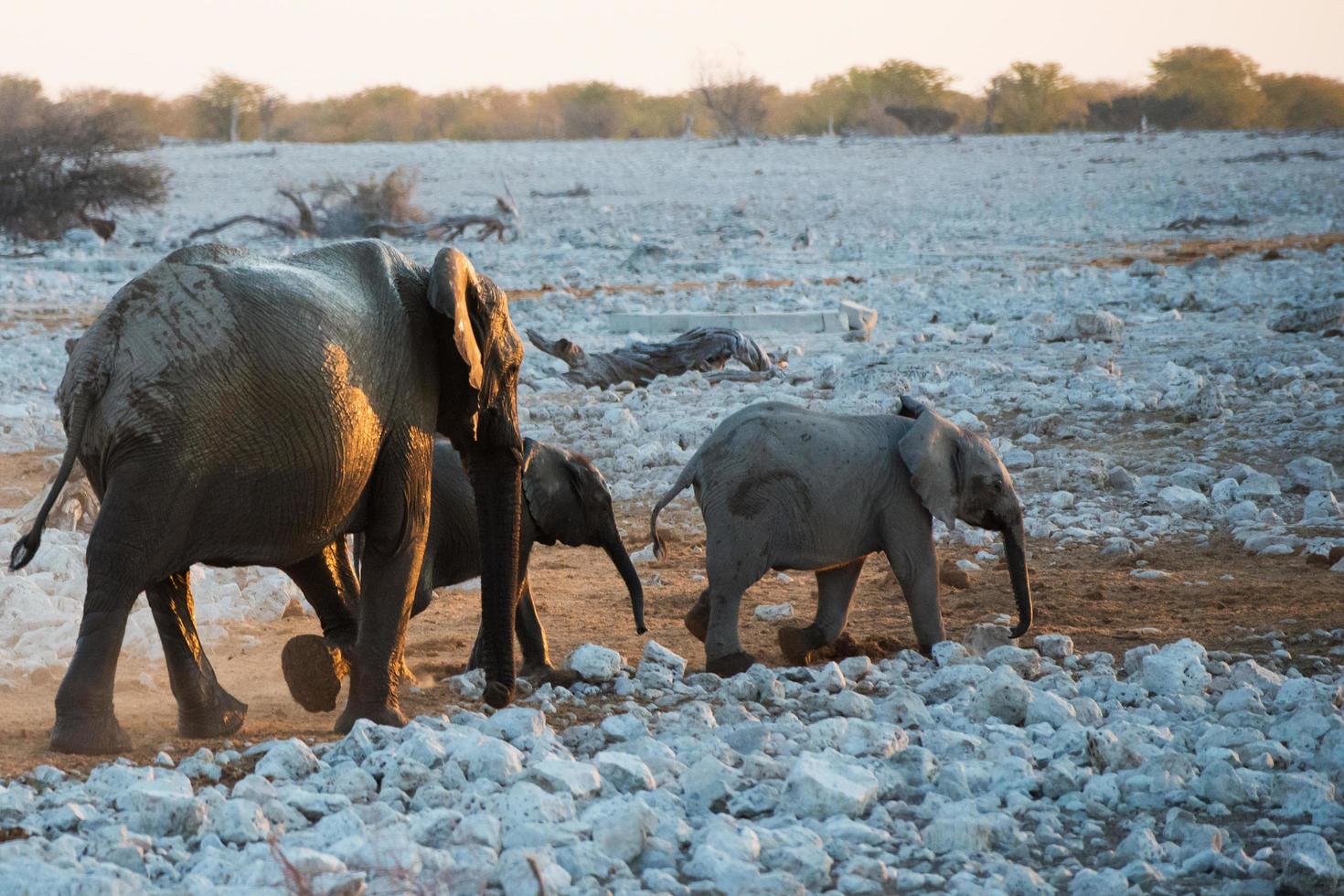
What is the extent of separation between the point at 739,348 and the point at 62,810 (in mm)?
8502

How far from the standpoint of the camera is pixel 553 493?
593cm

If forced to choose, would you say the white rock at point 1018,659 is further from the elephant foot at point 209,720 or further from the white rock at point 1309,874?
the elephant foot at point 209,720

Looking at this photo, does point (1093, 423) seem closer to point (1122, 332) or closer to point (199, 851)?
point (1122, 332)

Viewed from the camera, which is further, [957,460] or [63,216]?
[63,216]

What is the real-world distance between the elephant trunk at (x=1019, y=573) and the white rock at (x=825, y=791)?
1903 millimetres

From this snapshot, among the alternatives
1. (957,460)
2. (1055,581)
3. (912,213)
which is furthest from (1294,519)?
(912,213)

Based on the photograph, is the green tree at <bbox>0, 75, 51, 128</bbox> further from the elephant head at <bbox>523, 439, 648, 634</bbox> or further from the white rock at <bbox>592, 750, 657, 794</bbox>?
the white rock at <bbox>592, 750, 657, 794</bbox>

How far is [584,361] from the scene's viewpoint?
1160 cm

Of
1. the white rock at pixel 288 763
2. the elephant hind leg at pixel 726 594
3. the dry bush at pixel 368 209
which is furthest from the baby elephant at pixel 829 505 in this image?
the dry bush at pixel 368 209

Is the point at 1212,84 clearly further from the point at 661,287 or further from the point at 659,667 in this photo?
the point at 659,667

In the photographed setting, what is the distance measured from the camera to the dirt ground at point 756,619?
5164mm

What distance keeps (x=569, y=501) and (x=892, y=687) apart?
1450 mm

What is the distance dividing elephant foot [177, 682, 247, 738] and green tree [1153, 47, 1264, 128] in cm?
4375

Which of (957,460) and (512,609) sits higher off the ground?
(957,460)
